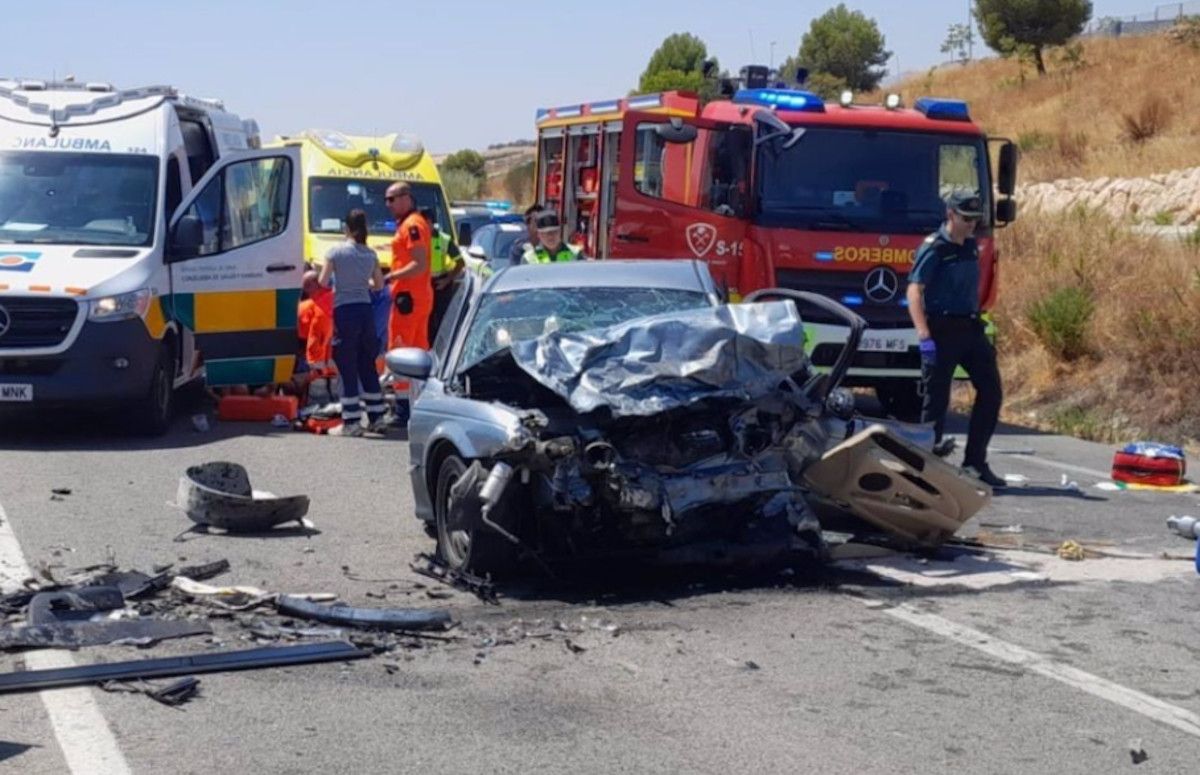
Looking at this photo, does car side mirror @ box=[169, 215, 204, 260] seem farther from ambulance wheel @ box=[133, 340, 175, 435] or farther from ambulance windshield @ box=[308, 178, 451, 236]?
ambulance windshield @ box=[308, 178, 451, 236]

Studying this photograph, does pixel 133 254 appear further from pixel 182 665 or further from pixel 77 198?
pixel 182 665

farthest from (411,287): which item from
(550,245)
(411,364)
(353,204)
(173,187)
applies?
(411,364)

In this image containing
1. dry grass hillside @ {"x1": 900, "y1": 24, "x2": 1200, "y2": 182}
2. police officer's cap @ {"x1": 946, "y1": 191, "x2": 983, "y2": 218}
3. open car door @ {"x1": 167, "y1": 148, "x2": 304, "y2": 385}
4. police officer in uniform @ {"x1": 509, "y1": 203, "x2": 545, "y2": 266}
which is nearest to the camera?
police officer's cap @ {"x1": 946, "y1": 191, "x2": 983, "y2": 218}

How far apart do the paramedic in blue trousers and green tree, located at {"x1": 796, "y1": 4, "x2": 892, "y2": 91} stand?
63.0 metres

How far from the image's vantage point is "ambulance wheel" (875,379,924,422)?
1628 cm

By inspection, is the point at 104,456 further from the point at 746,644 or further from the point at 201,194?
the point at 746,644

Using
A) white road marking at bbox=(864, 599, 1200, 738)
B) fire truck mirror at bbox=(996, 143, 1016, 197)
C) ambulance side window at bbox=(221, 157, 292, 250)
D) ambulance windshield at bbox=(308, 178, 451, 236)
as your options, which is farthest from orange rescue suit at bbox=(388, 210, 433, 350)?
white road marking at bbox=(864, 599, 1200, 738)

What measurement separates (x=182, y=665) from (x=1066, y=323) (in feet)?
42.6

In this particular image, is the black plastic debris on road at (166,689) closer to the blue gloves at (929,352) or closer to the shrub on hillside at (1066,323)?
the blue gloves at (929,352)

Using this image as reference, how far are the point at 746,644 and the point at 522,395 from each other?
2.00 meters

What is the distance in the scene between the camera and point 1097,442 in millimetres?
15648

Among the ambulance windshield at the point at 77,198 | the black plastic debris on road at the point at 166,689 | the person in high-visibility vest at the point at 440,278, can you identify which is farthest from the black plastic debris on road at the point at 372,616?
the person in high-visibility vest at the point at 440,278

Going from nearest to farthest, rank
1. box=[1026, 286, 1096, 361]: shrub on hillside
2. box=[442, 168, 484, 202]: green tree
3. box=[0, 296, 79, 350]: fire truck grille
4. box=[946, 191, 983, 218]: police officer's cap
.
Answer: box=[946, 191, 983, 218]: police officer's cap, box=[0, 296, 79, 350]: fire truck grille, box=[1026, 286, 1096, 361]: shrub on hillside, box=[442, 168, 484, 202]: green tree

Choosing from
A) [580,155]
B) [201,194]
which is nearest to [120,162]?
[201,194]
